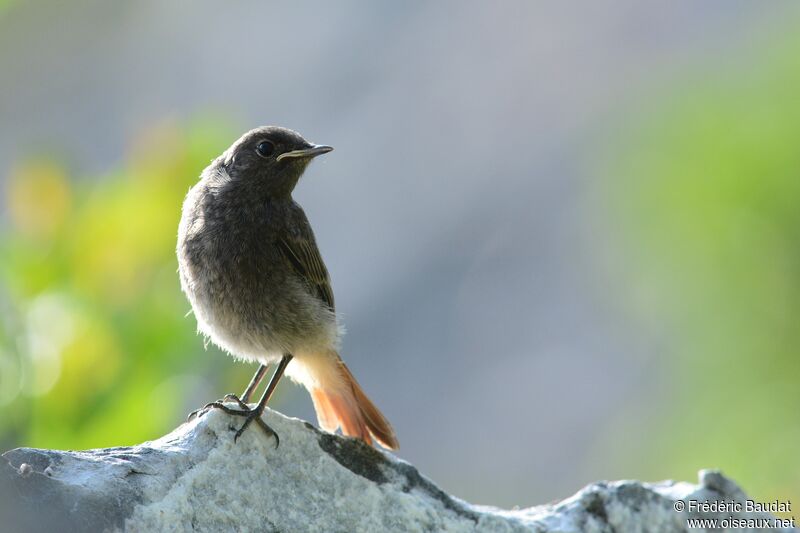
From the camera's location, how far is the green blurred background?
5527mm

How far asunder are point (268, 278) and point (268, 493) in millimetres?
1093

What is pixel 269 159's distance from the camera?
4836mm

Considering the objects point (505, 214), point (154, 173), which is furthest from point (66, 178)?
point (505, 214)

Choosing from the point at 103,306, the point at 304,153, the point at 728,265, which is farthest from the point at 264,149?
the point at 728,265

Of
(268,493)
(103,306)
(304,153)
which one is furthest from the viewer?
(103,306)

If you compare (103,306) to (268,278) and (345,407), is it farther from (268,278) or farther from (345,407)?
(345,407)

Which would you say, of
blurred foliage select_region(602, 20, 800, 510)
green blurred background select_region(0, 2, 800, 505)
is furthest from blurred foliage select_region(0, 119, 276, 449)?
blurred foliage select_region(602, 20, 800, 510)

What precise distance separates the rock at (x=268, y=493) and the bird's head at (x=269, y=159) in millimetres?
1172

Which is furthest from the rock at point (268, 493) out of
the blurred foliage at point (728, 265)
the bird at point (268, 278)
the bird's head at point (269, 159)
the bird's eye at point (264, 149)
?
the blurred foliage at point (728, 265)

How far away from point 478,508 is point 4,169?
507 inches

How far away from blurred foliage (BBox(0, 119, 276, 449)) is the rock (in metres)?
1.34

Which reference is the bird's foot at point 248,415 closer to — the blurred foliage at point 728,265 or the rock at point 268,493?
the rock at point 268,493

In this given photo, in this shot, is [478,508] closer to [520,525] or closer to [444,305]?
[520,525]

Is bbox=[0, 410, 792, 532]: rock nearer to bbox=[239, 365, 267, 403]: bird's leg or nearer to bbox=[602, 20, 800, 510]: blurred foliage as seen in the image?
bbox=[239, 365, 267, 403]: bird's leg
